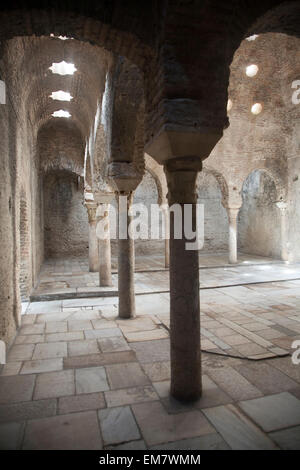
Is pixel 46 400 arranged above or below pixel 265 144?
below

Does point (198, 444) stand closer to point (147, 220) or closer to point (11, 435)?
point (11, 435)

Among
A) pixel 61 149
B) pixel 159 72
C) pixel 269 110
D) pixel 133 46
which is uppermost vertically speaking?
pixel 269 110

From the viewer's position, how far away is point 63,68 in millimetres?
7320

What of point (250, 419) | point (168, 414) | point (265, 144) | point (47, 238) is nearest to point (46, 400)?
point (168, 414)

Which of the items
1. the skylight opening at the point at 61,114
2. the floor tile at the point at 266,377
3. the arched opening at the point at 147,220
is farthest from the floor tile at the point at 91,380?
the arched opening at the point at 147,220

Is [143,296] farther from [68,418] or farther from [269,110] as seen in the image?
[269,110]

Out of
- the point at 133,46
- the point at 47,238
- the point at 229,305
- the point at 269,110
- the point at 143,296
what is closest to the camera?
the point at 133,46

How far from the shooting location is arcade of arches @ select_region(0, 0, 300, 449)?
9.66 feet

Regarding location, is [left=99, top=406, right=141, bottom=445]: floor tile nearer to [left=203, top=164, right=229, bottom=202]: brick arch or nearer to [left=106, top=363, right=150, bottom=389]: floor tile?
[left=106, top=363, right=150, bottom=389]: floor tile

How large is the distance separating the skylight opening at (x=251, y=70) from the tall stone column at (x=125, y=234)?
28.5 feet

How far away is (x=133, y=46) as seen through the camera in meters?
3.33

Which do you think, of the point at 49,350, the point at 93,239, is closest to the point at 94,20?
the point at 49,350

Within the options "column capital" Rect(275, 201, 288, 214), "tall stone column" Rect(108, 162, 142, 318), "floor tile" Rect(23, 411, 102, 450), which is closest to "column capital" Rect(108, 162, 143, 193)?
"tall stone column" Rect(108, 162, 142, 318)

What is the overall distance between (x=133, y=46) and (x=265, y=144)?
1116cm
